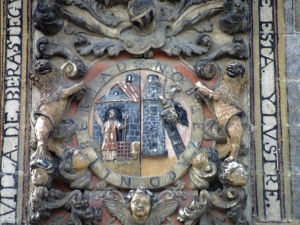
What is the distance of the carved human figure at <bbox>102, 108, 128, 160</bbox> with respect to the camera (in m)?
12.3

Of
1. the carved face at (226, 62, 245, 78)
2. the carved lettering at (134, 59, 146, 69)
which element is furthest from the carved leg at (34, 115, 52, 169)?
the carved face at (226, 62, 245, 78)

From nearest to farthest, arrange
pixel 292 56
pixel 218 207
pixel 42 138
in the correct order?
pixel 218 207, pixel 42 138, pixel 292 56

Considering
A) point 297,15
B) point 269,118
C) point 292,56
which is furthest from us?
point 297,15

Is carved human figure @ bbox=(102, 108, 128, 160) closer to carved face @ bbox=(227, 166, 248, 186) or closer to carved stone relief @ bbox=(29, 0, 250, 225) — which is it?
carved stone relief @ bbox=(29, 0, 250, 225)

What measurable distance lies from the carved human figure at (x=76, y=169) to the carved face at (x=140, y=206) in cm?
48

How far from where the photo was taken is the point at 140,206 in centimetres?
1197

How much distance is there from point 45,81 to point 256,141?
7.05 feet

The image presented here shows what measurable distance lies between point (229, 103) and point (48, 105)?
1.76 metres

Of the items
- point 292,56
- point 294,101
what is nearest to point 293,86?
point 294,101

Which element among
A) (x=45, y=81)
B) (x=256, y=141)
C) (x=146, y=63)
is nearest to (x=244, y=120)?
(x=256, y=141)

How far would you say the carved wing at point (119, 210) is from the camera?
1205cm

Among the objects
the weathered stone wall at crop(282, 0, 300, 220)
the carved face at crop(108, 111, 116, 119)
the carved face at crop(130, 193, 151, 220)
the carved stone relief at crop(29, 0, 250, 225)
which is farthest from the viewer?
the carved face at crop(108, 111, 116, 119)

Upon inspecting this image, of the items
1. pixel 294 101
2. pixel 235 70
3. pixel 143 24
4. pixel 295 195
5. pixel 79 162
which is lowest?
pixel 295 195

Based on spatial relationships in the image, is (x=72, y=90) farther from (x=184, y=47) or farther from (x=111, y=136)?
(x=184, y=47)
